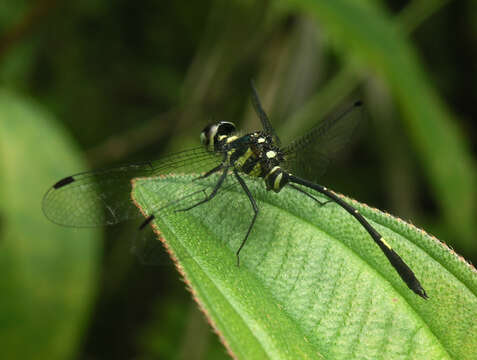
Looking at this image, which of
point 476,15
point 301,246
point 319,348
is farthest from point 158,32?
point 319,348

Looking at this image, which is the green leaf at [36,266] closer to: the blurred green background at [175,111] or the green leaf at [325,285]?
the blurred green background at [175,111]

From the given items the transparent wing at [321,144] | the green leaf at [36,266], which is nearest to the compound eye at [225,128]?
the transparent wing at [321,144]

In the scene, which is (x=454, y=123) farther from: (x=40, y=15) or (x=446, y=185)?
(x=40, y=15)

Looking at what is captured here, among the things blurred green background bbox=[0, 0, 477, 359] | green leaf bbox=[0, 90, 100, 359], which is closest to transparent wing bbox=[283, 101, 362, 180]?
blurred green background bbox=[0, 0, 477, 359]

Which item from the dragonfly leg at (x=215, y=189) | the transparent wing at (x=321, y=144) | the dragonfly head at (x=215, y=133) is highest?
the dragonfly head at (x=215, y=133)

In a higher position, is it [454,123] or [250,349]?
[250,349]

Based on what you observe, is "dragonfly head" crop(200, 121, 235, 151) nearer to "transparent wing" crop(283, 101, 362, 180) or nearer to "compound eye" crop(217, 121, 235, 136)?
"compound eye" crop(217, 121, 235, 136)

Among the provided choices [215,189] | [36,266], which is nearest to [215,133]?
[215,189]
